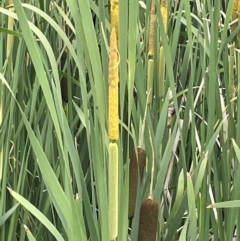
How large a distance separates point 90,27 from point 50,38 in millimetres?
470

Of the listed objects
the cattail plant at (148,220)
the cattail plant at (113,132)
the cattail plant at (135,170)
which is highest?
the cattail plant at (113,132)

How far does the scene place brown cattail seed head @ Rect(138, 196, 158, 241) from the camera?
1.73ft

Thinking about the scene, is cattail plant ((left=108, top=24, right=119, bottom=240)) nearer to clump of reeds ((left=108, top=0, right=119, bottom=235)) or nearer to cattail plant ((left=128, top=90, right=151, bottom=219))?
clump of reeds ((left=108, top=0, right=119, bottom=235))

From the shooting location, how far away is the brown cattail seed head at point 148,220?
53cm

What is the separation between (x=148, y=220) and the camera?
1.73 feet

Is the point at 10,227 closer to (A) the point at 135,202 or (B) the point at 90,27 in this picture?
(A) the point at 135,202

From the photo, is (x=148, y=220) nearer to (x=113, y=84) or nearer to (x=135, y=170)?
(x=135, y=170)

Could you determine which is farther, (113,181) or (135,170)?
(135,170)

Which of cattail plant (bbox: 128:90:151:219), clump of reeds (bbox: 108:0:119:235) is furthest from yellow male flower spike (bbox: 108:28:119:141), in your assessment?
cattail plant (bbox: 128:90:151:219)

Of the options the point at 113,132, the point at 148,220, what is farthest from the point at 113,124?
the point at 148,220

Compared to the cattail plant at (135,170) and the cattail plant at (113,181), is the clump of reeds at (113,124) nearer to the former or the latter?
the cattail plant at (113,181)

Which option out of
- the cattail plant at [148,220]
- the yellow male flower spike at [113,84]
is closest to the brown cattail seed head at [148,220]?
the cattail plant at [148,220]

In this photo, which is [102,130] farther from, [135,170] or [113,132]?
[135,170]

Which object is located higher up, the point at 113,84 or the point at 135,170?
the point at 113,84
